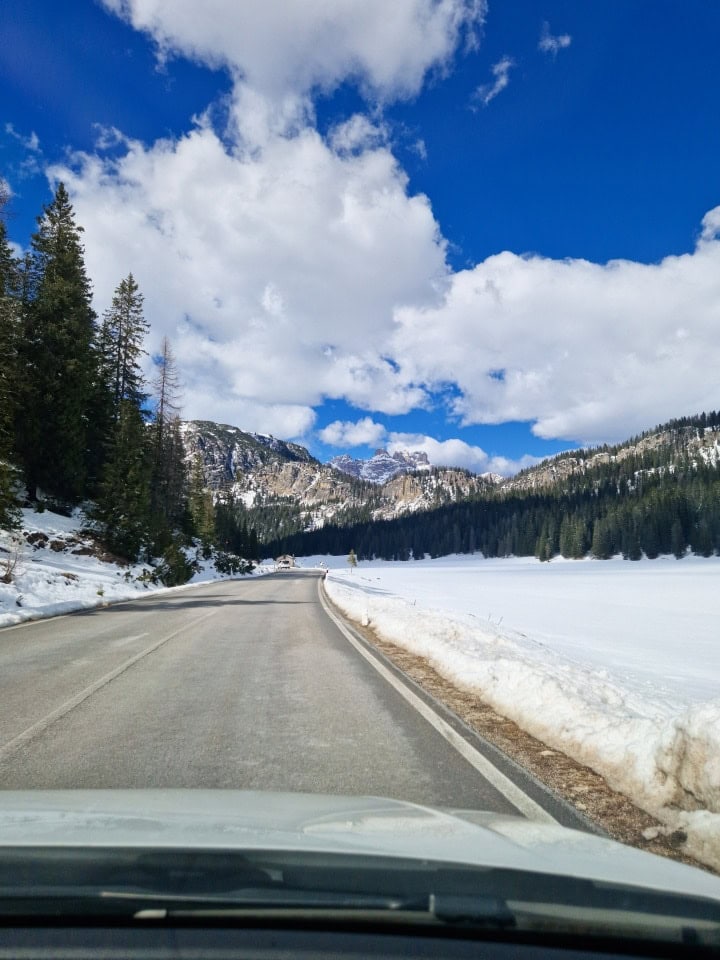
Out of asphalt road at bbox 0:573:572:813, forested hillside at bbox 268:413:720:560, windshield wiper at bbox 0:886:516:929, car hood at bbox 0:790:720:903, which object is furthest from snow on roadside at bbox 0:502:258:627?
forested hillside at bbox 268:413:720:560

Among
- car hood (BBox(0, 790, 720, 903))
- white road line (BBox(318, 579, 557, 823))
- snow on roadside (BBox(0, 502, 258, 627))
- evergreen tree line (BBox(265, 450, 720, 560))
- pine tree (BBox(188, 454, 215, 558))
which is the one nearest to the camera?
car hood (BBox(0, 790, 720, 903))

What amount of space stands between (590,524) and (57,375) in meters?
126

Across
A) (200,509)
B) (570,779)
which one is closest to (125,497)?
(570,779)

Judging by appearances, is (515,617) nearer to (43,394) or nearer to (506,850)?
(506,850)

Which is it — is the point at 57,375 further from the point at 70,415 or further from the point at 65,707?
the point at 65,707

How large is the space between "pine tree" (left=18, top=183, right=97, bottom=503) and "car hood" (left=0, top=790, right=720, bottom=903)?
98.8ft

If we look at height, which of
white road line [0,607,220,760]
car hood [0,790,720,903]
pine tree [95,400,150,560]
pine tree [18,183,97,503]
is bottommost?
white road line [0,607,220,760]

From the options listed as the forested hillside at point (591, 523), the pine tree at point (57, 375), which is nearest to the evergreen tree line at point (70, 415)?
the pine tree at point (57, 375)

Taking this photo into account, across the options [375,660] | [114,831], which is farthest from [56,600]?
[114,831]

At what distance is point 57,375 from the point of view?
30609mm

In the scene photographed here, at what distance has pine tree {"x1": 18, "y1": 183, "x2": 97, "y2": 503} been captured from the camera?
29.8 metres

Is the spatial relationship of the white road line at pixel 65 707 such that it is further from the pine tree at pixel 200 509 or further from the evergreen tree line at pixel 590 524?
the evergreen tree line at pixel 590 524

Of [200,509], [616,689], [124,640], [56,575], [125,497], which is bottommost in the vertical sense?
[124,640]

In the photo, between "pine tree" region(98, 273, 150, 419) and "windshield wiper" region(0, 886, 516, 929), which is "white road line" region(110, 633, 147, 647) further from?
"pine tree" region(98, 273, 150, 419)
